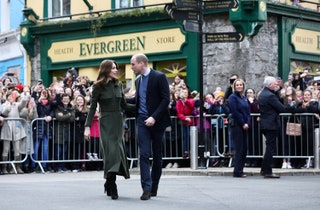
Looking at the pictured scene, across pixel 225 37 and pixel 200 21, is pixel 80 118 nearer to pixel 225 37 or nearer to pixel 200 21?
pixel 200 21

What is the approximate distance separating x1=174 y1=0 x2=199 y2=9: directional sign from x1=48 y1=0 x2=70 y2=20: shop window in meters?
11.5

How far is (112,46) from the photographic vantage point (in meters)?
28.4

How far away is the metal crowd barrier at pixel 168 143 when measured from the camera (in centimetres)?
2031

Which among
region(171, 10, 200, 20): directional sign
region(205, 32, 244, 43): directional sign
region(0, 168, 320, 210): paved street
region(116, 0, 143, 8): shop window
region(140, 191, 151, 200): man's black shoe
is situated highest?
region(116, 0, 143, 8): shop window

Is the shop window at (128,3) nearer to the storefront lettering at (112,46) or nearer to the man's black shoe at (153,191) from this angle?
the storefront lettering at (112,46)

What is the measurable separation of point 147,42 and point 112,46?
157cm

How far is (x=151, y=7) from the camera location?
89.0 ft

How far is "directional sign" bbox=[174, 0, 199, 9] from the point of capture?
19.0 metres

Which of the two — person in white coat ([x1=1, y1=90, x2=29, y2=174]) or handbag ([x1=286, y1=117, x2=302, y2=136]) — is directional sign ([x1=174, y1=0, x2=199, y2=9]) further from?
person in white coat ([x1=1, y1=90, x2=29, y2=174])

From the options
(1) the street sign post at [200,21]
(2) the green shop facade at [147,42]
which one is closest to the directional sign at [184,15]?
(1) the street sign post at [200,21]

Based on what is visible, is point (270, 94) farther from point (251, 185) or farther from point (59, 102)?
point (59, 102)

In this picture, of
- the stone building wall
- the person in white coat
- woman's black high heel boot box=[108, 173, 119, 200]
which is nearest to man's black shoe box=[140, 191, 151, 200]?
woman's black high heel boot box=[108, 173, 119, 200]

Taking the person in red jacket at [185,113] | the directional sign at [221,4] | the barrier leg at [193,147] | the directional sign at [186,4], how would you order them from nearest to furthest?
the directional sign at [186,4] → the directional sign at [221,4] → the barrier leg at [193,147] → the person in red jacket at [185,113]

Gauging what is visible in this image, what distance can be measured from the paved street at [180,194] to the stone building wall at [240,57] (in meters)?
7.88
